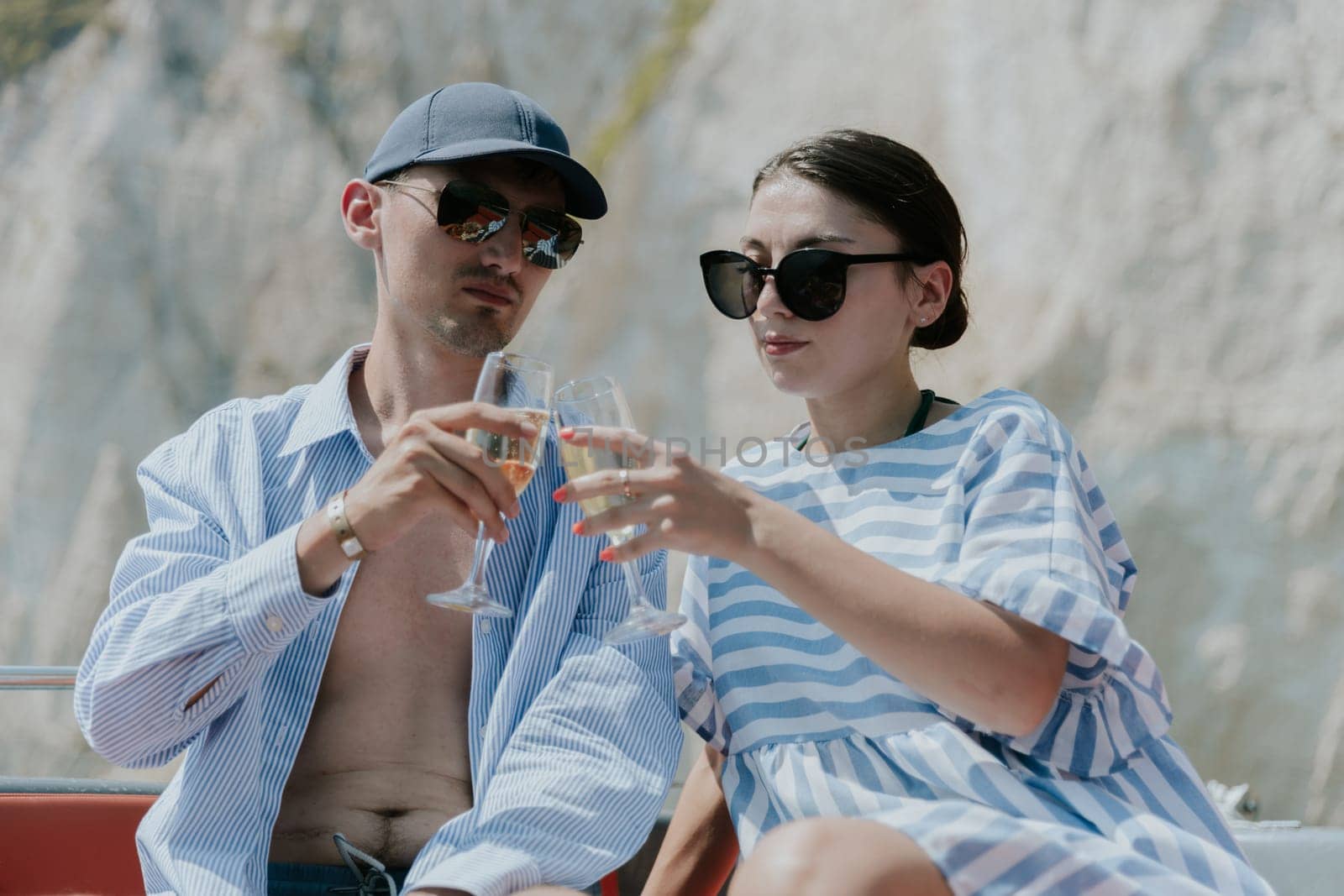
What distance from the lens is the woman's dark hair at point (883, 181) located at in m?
2.39

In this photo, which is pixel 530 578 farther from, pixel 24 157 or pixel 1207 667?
pixel 24 157

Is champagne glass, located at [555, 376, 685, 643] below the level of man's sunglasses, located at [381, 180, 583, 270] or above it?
below

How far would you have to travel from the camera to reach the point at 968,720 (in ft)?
6.68

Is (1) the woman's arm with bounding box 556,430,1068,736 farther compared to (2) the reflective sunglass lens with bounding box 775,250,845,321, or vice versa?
(2) the reflective sunglass lens with bounding box 775,250,845,321

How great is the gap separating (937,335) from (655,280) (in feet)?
34.2

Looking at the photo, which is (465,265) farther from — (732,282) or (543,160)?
(732,282)

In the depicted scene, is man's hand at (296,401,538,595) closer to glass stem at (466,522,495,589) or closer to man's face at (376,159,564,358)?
glass stem at (466,522,495,589)

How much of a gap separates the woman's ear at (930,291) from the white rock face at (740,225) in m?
8.68

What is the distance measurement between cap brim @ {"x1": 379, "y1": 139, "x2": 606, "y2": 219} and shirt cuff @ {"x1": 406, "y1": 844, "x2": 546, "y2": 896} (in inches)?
48.7

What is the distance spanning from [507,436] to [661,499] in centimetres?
28

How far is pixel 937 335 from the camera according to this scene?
2.67 metres


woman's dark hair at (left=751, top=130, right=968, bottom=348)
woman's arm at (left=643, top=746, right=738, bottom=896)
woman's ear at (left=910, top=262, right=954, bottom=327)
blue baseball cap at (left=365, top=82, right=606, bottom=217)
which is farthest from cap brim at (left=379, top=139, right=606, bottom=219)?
woman's arm at (left=643, top=746, right=738, bottom=896)

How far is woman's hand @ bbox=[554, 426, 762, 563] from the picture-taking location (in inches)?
71.4

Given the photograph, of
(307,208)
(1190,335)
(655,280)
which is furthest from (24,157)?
(1190,335)
